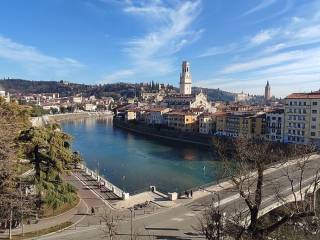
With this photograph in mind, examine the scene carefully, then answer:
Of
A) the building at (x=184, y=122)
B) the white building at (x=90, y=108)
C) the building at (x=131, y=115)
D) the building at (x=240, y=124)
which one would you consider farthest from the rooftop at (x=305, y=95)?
the white building at (x=90, y=108)

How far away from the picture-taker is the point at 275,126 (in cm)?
5384

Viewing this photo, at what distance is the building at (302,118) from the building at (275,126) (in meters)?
1.05

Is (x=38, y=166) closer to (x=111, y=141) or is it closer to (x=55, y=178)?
(x=55, y=178)

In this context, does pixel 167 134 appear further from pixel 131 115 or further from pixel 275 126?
pixel 131 115

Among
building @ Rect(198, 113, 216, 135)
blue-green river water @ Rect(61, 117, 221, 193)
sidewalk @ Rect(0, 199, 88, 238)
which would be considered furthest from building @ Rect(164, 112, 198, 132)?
sidewalk @ Rect(0, 199, 88, 238)

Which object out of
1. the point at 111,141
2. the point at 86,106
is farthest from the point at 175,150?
the point at 86,106

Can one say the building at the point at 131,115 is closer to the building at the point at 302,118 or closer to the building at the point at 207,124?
the building at the point at 207,124

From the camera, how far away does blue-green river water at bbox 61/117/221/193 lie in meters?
32.5

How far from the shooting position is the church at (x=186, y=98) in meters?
101

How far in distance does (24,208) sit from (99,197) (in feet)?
20.6

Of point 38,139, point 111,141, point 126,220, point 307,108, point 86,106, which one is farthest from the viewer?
point 86,106

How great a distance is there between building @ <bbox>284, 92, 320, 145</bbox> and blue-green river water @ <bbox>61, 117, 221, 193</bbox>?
1098 cm

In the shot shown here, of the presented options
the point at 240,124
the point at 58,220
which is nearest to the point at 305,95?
the point at 240,124

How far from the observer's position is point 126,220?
17875 mm
